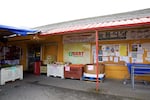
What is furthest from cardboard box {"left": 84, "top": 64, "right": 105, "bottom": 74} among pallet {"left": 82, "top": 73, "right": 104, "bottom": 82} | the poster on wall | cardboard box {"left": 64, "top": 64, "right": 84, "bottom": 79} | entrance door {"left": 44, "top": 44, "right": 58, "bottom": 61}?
entrance door {"left": 44, "top": 44, "right": 58, "bottom": 61}

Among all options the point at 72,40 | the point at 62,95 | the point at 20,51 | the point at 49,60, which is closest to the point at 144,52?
the point at 72,40

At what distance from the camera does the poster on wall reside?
7.95 m

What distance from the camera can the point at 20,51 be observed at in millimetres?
10023

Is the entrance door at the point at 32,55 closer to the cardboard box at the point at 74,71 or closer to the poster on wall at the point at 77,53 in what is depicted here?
the poster on wall at the point at 77,53

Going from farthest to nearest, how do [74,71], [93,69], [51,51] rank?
[51,51], [74,71], [93,69]

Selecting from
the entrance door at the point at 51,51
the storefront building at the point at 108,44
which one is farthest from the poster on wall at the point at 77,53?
the entrance door at the point at 51,51

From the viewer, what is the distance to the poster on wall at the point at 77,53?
7.95 m

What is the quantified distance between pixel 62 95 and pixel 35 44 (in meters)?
6.01

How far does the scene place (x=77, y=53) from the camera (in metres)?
8.27

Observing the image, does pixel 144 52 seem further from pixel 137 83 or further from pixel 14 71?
pixel 14 71

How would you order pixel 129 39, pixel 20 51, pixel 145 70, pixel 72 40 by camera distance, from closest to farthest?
pixel 145 70, pixel 129 39, pixel 72 40, pixel 20 51

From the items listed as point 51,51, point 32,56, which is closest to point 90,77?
point 51,51

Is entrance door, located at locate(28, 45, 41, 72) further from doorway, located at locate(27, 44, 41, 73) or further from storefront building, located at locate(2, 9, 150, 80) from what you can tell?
storefront building, located at locate(2, 9, 150, 80)

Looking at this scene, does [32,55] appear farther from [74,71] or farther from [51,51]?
[74,71]
